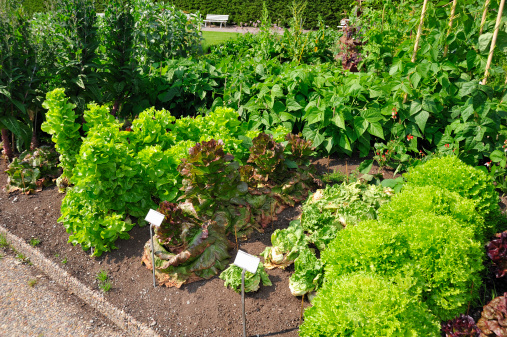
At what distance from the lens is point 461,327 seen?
2492 mm

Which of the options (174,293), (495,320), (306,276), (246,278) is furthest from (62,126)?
(495,320)

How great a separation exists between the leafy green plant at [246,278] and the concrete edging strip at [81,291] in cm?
66

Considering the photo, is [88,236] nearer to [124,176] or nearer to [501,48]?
[124,176]

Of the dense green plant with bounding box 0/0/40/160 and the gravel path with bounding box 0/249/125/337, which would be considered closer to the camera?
the gravel path with bounding box 0/249/125/337

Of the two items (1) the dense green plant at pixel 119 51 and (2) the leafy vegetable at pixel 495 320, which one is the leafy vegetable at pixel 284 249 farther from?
(1) the dense green plant at pixel 119 51

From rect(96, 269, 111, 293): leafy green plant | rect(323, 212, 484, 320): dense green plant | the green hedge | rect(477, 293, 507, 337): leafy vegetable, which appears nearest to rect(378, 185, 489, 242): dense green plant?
rect(323, 212, 484, 320): dense green plant

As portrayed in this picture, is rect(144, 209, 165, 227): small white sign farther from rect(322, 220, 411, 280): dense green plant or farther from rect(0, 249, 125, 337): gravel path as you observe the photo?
rect(322, 220, 411, 280): dense green plant

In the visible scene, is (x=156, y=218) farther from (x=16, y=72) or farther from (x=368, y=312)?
(x=16, y=72)

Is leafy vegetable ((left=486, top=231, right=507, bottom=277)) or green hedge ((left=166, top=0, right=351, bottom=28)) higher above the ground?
green hedge ((left=166, top=0, right=351, bottom=28))

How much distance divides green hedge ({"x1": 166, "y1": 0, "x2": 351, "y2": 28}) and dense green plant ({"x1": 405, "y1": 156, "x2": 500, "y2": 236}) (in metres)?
9.25

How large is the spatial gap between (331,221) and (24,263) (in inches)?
122

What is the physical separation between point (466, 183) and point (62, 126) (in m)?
4.01

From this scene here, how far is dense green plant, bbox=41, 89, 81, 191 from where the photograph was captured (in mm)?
4012

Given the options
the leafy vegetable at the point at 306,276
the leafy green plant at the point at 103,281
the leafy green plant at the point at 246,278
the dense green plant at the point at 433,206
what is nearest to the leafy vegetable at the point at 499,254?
the dense green plant at the point at 433,206
